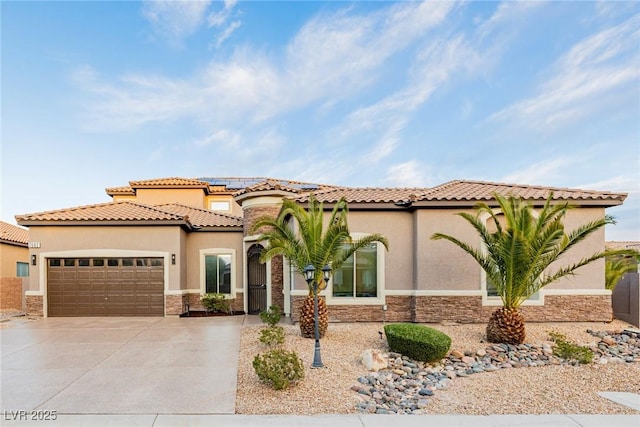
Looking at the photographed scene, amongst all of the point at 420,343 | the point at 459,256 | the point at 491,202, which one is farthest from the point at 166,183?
the point at 420,343

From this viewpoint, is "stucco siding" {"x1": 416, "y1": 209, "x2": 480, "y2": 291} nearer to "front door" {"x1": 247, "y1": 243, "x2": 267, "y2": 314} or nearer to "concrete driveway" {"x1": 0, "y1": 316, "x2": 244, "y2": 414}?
"concrete driveway" {"x1": 0, "y1": 316, "x2": 244, "y2": 414}

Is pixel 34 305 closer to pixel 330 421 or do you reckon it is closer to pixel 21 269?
pixel 21 269

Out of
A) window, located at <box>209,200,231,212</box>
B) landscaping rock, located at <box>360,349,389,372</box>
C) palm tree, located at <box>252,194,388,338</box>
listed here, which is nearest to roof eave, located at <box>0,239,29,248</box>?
window, located at <box>209,200,231,212</box>

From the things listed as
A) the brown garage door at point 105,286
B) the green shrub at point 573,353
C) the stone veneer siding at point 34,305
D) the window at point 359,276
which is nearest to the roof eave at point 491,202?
the window at point 359,276

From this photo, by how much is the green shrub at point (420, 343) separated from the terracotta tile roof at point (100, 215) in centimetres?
1007

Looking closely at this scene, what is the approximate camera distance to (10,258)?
20.1 metres

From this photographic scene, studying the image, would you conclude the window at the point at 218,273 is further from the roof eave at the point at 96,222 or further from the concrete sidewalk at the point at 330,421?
the concrete sidewalk at the point at 330,421

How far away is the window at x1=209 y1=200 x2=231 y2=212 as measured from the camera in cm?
2569

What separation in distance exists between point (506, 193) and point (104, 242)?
49.8 ft

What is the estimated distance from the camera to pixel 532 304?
11688 millimetres

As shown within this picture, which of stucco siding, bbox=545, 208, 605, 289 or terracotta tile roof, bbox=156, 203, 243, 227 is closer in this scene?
stucco siding, bbox=545, 208, 605, 289

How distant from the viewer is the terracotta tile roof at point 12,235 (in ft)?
65.3

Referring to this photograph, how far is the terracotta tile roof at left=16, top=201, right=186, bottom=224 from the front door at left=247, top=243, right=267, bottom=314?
3.22m

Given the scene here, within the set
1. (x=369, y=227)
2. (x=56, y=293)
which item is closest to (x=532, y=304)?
(x=369, y=227)
